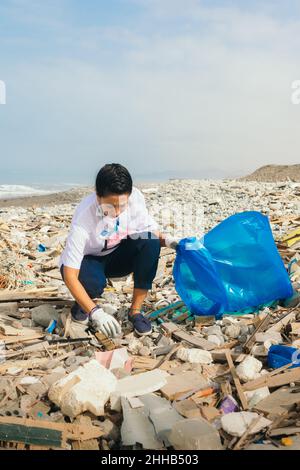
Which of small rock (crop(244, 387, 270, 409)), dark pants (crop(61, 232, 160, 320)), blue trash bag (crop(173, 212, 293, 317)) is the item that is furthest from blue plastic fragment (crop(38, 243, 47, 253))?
small rock (crop(244, 387, 270, 409))

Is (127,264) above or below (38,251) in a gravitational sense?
above

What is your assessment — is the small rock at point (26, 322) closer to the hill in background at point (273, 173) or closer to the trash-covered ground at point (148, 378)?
the trash-covered ground at point (148, 378)

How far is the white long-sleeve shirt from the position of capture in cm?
363

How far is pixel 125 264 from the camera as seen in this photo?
4.12m

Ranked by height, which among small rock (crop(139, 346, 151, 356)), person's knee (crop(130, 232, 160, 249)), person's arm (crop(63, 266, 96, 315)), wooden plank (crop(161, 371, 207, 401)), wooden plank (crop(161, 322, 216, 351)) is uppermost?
person's knee (crop(130, 232, 160, 249))

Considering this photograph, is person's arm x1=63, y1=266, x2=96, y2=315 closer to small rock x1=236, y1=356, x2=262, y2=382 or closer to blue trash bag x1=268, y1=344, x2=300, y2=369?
small rock x1=236, y1=356, x2=262, y2=382

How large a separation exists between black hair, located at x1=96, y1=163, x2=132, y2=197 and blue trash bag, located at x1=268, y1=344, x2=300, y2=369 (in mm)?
1423

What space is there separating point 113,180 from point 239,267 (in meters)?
1.34

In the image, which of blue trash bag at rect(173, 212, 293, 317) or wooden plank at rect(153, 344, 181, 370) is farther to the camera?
blue trash bag at rect(173, 212, 293, 317)

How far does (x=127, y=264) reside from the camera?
162 inches

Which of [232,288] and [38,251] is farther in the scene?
[38,251]

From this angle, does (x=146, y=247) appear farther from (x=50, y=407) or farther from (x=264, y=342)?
(x=50, y=407)

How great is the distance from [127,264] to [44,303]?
3.04 feet
